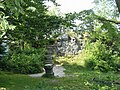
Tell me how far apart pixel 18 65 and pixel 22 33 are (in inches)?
263

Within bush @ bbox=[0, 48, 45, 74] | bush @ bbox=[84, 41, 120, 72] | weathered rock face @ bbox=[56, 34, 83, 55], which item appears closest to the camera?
bush @ bbox=[0, 48, 45, 74]

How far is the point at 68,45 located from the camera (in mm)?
25078

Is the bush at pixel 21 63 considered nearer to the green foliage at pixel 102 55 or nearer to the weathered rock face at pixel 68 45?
the green foliage at pixel 102 55

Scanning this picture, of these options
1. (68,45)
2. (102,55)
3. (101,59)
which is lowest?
(101,59)

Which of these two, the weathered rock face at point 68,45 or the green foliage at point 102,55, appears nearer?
the green foliage at point 102,55

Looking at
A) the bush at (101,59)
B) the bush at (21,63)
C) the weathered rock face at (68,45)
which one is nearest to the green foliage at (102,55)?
the bush at (101,59)

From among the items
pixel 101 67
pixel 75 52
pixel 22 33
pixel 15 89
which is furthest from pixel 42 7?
pixel 75 52

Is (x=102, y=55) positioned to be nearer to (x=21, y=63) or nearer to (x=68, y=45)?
(x=21, y=63)

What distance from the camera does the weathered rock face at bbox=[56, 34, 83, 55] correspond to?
24.4 m

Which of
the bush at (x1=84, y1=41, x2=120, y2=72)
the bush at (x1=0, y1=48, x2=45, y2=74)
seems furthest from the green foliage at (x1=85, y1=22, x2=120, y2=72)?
the bush at (x1=0, y1=48, x2=45, y2=74)

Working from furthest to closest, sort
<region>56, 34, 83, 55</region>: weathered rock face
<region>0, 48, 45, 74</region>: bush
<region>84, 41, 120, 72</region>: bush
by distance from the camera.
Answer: <region>56, 34, 83, 55</region>: weathered rock face < <region>84, 41, 120, 72</region>: bush < <region>0, 48, 45, 74</region>: bush

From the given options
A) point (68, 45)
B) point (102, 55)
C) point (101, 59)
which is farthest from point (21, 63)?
point (68, 45)

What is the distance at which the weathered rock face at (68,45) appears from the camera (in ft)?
80.1

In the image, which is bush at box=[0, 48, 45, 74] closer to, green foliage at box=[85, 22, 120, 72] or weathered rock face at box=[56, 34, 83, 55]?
green foliage at box=[85, 22, 120, 72]
